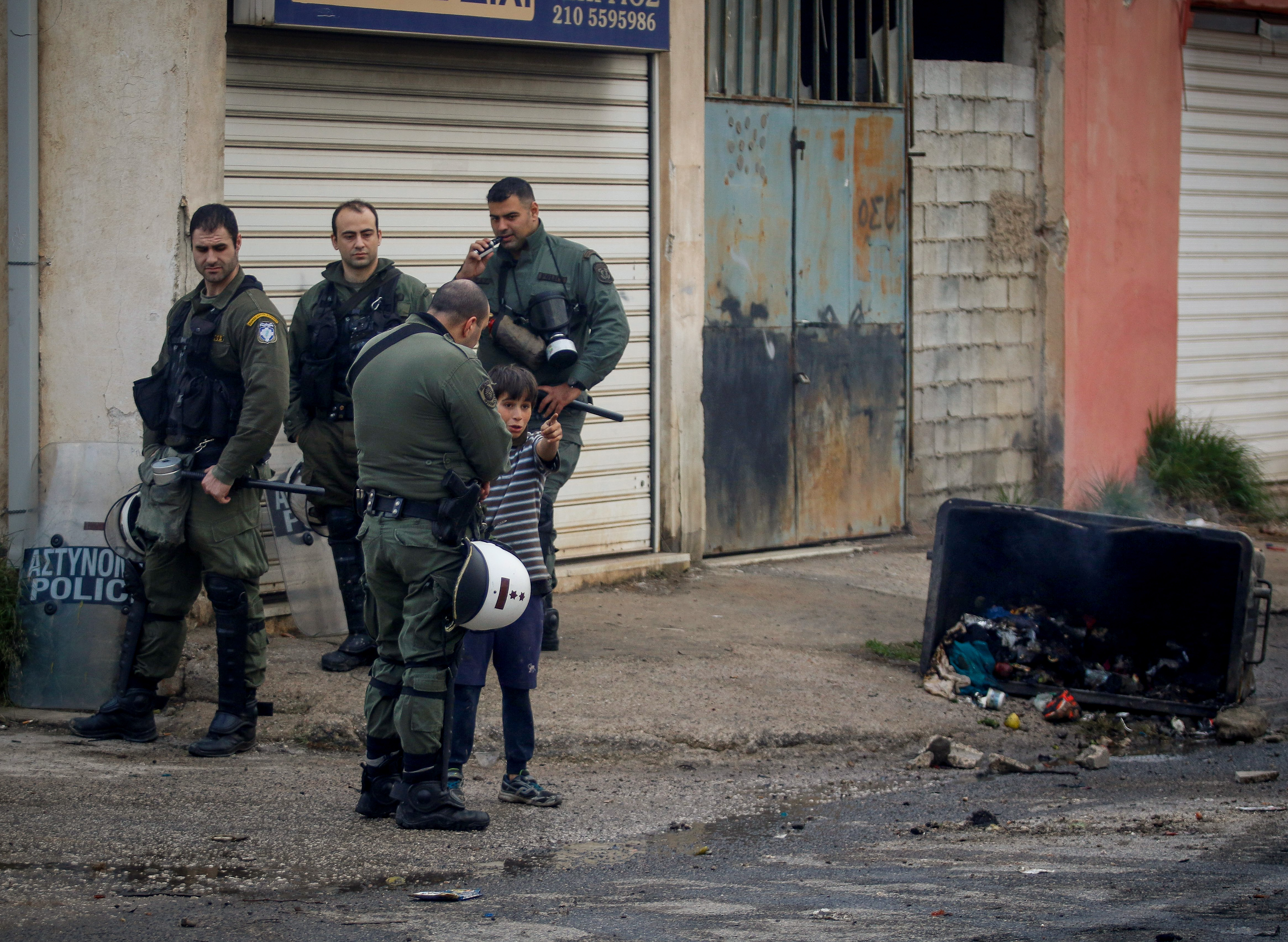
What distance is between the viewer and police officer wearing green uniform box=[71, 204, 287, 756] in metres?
5.31

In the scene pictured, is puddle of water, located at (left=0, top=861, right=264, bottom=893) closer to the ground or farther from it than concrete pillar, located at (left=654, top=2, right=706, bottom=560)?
closer to the ground

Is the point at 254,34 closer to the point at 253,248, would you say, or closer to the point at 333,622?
the point at 253,248

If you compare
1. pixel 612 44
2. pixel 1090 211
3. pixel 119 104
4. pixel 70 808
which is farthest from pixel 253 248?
pixel 1090 211

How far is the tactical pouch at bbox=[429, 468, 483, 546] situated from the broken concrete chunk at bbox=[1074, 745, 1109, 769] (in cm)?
287

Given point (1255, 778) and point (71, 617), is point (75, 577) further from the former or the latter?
point (1255, 778)

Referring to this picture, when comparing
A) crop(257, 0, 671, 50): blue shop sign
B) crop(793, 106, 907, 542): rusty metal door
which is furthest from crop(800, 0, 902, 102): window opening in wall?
crop(257, 0, 671, 50): blue shop sign

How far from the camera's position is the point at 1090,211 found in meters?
10.5

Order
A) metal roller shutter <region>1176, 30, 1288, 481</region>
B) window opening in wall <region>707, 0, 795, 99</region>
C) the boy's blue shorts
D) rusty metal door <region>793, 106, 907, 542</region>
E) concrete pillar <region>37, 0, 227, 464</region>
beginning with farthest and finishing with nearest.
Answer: metal roller shutter <region>1176, 30, 1288, 481</region> < rusty metal door <region>793, 106, 907, 542</region> < window opening in wall <region>707, 0, 795, 99</region> < concrete pillar <region>37, 0, 227, 464</region> < the boy's blue shorts

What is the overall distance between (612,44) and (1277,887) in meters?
5.59

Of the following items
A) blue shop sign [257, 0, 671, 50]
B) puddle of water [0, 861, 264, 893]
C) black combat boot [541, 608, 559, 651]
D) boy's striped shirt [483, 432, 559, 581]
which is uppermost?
blue shop sign [257, 0, 671, 50]

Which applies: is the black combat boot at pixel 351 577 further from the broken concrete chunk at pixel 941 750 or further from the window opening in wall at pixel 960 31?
the window opening in wall at pixel 960 31

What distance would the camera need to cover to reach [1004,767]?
223 inches

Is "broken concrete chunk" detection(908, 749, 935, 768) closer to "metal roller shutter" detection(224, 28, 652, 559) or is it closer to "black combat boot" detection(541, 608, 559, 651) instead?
"black combat boot" detection(541, 608, 559, 651)

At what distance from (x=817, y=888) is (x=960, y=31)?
26.9 ft
